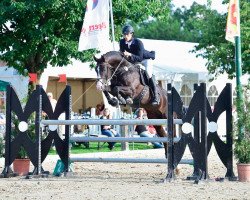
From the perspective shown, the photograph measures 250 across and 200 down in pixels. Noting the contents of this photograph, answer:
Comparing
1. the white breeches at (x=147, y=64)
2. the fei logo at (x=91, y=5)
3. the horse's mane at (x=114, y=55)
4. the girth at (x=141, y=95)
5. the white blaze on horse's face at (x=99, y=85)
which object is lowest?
the girth at (x=141, y=95)

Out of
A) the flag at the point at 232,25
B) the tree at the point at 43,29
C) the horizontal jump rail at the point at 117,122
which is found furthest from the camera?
the tree at the point at 43,29

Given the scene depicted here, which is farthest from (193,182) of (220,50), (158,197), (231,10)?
(220,50)

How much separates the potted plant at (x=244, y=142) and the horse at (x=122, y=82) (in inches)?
108

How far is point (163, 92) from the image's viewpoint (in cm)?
1498

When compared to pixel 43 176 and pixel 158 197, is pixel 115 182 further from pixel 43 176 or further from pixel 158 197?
pixel 158 197

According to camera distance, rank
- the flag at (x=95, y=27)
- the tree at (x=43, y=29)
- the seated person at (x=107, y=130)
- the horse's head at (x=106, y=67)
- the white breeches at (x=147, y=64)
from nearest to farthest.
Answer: the horse's head at (x=106, y=67) < the white breeches at (x=147, y=64) < the flag at (x=95, y=27) < the seated person at (x=107, y=130) < the tree at (x=43, y=29)

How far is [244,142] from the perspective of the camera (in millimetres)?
11859

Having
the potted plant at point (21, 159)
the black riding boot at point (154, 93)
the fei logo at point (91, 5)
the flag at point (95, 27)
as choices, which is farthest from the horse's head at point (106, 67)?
the fei logo at point (91, 5)

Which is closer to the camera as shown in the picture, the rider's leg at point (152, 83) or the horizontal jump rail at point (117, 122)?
the horizontal jump rail at point (117, 122)

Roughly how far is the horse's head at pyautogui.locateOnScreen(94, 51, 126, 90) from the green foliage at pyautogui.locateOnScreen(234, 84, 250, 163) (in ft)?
9.22

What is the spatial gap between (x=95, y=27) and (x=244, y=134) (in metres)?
8.77

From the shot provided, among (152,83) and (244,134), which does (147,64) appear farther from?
(244,134)

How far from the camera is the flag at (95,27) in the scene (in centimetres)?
1973

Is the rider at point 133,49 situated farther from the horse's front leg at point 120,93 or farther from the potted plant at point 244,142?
the potted plant at point 244,142
